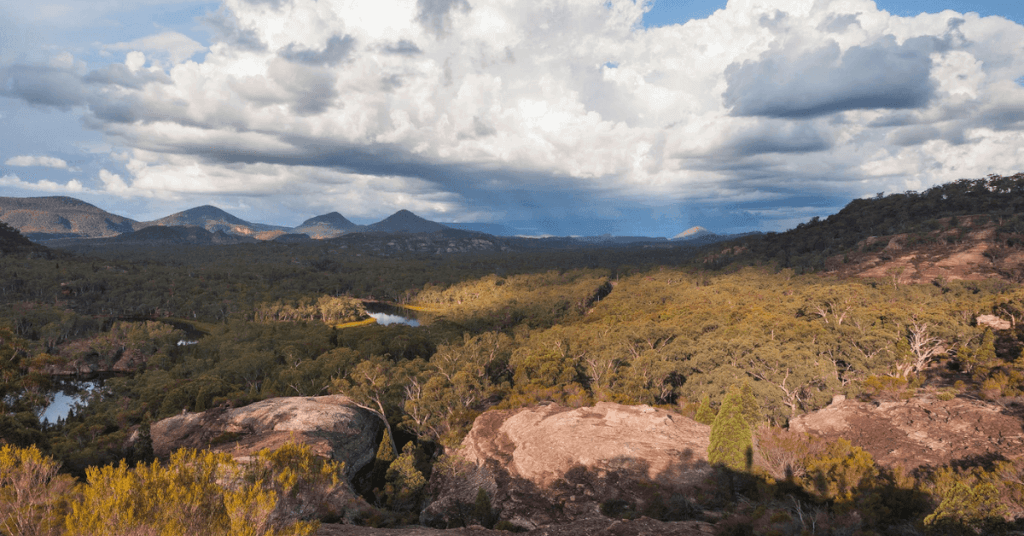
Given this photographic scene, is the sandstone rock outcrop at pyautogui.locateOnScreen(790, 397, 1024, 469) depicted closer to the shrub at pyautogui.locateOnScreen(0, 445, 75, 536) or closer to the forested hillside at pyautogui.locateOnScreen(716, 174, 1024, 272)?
the shrub at pyautogui.locateOnScreen(0, 445, 75, 536)

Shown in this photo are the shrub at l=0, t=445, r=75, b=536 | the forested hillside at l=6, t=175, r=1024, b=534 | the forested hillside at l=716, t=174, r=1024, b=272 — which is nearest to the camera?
the shrub at l=0, t=445, r=75, b=536

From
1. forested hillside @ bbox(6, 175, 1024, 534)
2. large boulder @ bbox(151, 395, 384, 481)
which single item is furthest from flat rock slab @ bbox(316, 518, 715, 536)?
large boulder @ bbox(151, 395, 384, 481)

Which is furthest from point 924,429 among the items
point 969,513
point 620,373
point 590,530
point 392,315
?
point 392,315

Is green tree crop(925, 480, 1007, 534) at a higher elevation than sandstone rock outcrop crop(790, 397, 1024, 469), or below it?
higher

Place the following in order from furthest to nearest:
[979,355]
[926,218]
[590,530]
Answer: [926,218], [979,355], [590,530]

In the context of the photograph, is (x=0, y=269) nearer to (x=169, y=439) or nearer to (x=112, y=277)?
(x=112, y=277)

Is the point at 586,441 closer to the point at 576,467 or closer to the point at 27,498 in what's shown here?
the point at 576,467

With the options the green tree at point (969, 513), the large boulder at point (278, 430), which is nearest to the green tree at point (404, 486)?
the large boulder at point (278, 430)
